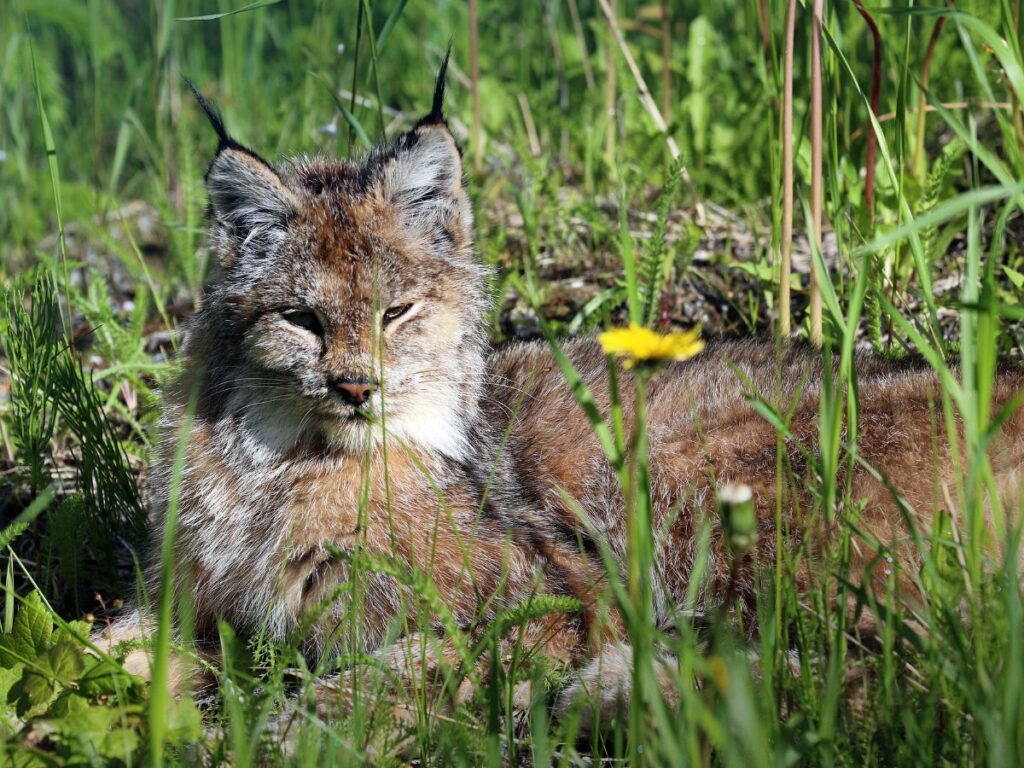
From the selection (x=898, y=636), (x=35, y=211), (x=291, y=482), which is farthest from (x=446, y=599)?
(x=35, y=211)

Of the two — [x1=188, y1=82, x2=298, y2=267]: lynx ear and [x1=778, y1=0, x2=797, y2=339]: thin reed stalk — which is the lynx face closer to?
[x1=188, y1=82, x2=298, y2=267]: lynx ear

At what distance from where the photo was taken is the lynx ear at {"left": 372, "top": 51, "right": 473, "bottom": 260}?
369 cm

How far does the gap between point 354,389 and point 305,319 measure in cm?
33

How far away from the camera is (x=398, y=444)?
3.68 meters

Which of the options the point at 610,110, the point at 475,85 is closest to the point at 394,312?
the point at 475,85

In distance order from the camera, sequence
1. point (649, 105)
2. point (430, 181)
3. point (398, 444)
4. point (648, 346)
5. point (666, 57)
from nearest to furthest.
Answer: point (648, 346)
point (398, 444)
point (430, 181)
point (649, 105)
point (666, 57)

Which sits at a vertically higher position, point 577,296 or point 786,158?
point 786,158

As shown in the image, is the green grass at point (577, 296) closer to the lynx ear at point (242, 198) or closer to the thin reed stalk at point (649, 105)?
the thin reed stalk at point (649, 105)

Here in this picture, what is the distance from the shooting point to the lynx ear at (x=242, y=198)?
11.9 ft

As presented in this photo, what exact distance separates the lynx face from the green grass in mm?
468

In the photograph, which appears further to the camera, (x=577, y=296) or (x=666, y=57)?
(x=666, y=57)

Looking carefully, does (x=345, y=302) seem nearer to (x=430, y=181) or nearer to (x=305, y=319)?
(x=305, y=319)

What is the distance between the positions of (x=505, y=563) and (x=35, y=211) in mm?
5213

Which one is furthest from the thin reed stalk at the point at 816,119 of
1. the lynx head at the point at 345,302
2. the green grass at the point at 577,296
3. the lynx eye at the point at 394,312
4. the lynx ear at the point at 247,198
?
the lynx ear at the point at 247,198
